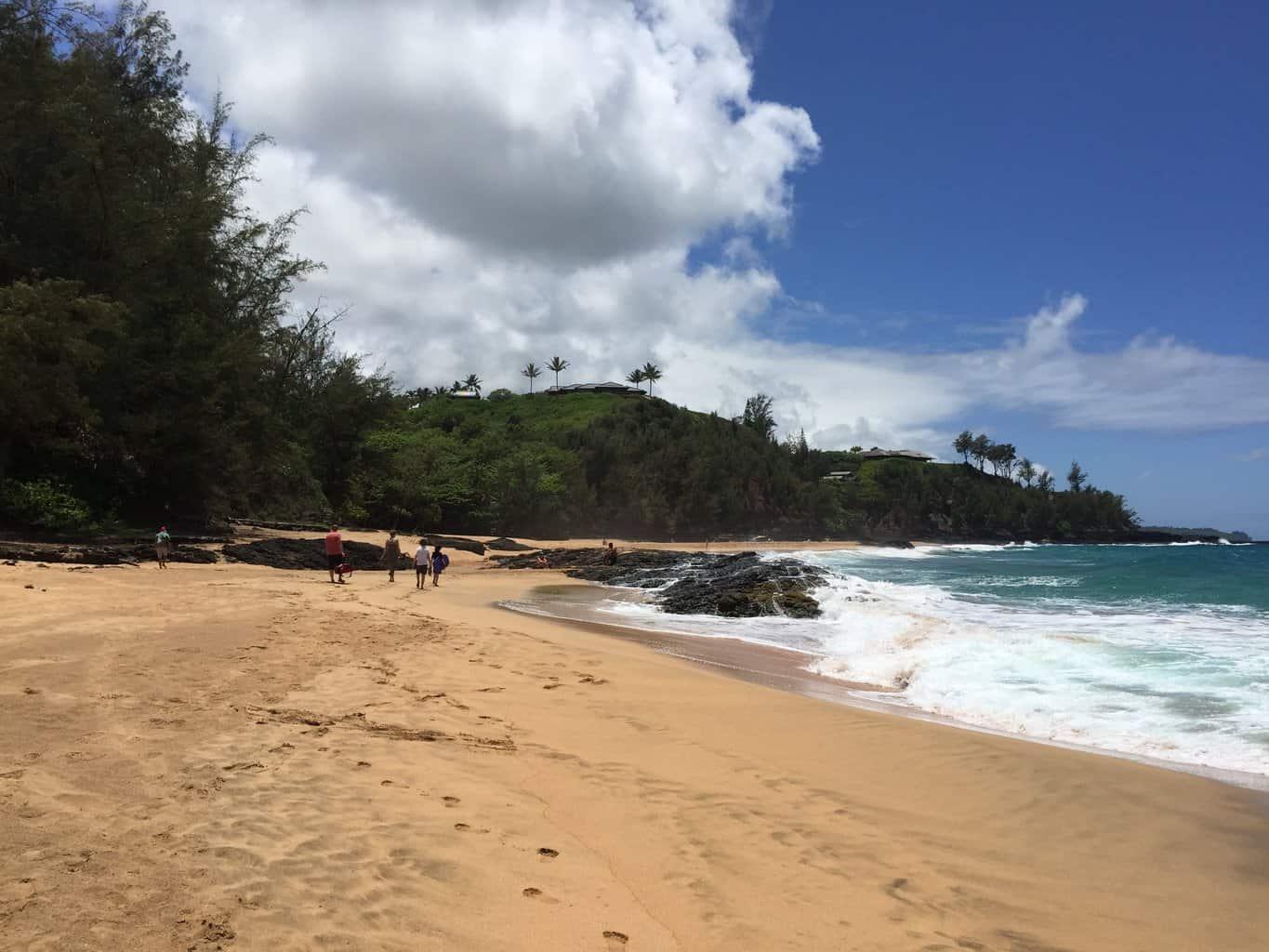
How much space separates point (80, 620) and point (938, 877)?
28.7 feet

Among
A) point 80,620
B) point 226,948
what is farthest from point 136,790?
point 80,620

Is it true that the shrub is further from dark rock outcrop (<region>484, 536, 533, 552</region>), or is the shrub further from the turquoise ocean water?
dark rock outcrop (<region>484, 536, 533, 552</region>)

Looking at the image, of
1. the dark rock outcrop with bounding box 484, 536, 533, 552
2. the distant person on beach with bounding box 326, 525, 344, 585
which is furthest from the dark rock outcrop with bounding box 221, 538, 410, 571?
the dark rock outcrop with bounding box 484, 536, 533, 552

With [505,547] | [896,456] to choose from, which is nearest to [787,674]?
[505,547]

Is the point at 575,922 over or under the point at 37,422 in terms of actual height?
under

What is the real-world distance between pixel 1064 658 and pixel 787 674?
429cm

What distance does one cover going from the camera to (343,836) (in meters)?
3.47

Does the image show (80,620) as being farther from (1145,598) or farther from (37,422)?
(1145,598)

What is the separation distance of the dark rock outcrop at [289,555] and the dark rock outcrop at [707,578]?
7328mm

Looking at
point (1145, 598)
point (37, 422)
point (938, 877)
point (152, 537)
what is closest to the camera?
point (938, 877)

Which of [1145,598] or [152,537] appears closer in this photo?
[152,537]

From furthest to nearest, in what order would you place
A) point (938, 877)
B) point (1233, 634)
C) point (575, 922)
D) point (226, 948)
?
point (1233, 634)
point (938, 877)
point (575, 922)
point (226, 948)

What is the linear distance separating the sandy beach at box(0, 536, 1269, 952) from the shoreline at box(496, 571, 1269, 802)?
0.38 metres

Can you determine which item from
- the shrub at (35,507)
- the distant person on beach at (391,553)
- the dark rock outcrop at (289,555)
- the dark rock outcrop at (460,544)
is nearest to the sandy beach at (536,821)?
the shrub at (35,507)
